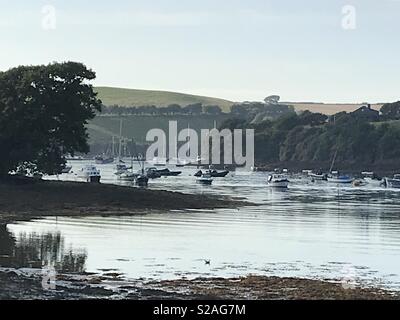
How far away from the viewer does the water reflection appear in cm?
3222

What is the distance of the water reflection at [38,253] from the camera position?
106 ft

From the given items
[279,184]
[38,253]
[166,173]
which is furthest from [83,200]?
[166,173]

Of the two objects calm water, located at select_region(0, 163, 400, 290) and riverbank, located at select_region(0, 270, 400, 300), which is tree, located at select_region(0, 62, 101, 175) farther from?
riverbank, located at select_region(0, 270, 400, 300)

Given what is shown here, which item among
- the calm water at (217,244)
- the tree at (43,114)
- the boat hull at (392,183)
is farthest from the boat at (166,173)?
the calm water at (217,244)

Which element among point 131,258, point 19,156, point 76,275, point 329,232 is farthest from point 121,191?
point 76,275

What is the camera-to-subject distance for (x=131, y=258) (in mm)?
34844

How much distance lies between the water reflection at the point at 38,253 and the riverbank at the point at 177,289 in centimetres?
267

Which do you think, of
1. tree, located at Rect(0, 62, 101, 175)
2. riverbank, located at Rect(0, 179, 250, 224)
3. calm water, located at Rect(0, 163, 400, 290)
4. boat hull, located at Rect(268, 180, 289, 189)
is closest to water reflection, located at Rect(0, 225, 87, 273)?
calm water, located at Rect(0, 163, 400, 290)

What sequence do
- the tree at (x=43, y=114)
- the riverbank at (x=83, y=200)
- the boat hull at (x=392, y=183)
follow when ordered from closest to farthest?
the riverbank at (x=83, y=200), the tree at (x=43, y=114), the boat hull at (x=392, y=183)

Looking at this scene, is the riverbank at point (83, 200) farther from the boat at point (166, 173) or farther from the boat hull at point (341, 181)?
the boat at point (166, 173)

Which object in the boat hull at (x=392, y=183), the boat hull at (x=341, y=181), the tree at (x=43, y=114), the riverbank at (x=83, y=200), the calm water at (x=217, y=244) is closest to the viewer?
the calm water at (x=217, y=244)

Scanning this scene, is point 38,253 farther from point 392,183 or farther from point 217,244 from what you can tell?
point 392,183

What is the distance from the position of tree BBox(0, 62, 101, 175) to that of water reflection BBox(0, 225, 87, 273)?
27378mm

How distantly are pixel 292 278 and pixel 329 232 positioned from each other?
1930cm
